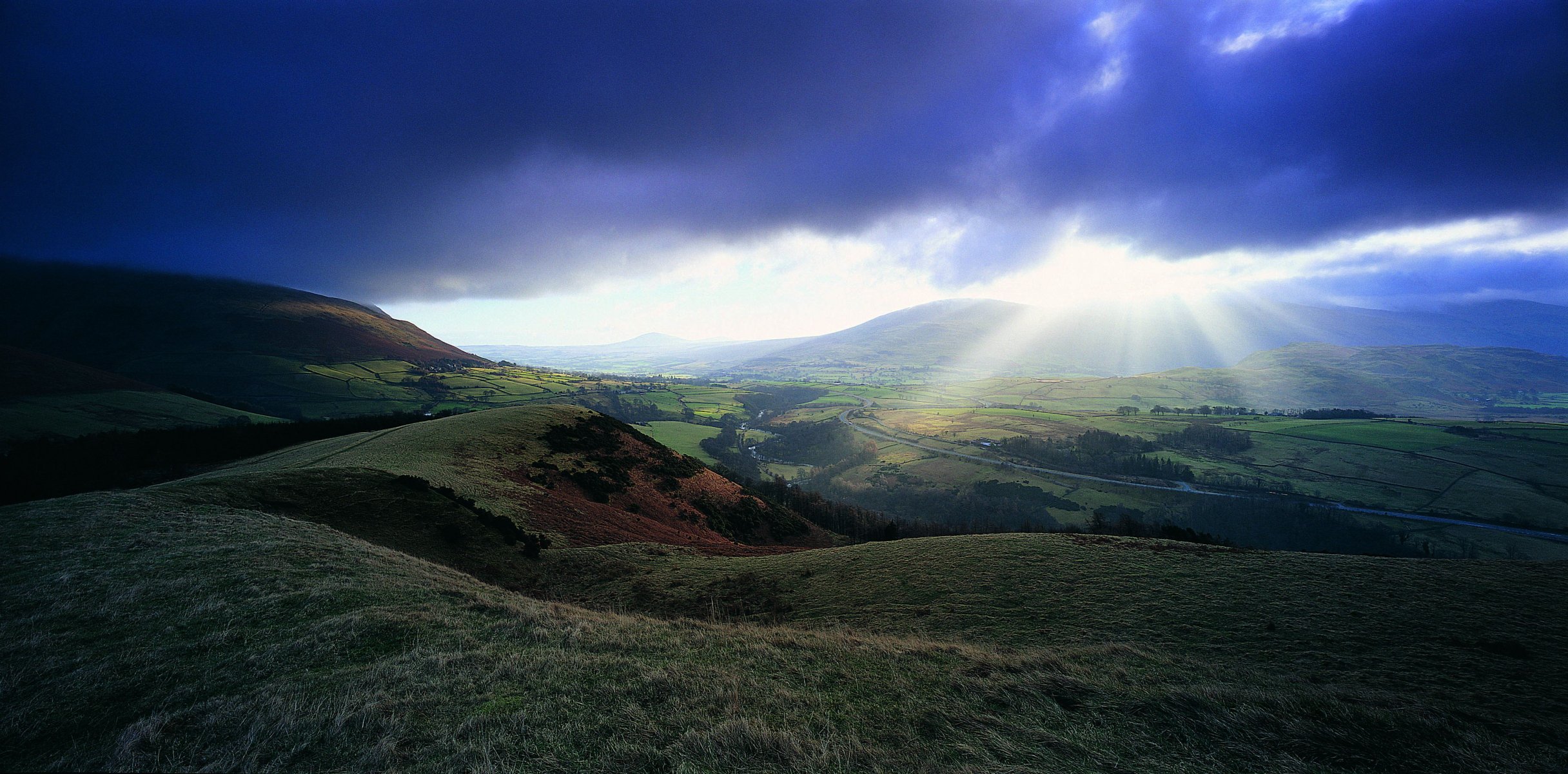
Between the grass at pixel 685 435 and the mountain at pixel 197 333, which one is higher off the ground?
the mountain at pixel 197 333

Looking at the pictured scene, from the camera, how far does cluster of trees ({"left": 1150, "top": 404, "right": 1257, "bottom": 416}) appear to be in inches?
4447

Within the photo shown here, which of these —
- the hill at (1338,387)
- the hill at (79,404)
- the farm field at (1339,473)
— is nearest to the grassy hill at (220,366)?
the hill at (79,404)

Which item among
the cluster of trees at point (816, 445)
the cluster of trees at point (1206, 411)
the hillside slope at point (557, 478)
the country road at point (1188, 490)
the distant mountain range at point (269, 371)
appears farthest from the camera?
the cluster of trees at point (1206, 411)

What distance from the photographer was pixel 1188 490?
216 ft

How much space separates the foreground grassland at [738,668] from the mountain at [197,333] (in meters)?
108

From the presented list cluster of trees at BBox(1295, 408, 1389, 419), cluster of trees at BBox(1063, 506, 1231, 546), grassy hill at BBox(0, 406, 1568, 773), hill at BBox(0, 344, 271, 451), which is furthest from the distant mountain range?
cluster of trees at BBox(1063, 506, 1231, 546)

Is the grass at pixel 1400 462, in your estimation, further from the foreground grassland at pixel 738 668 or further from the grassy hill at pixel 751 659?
the foreground grassland at pixel 738 668

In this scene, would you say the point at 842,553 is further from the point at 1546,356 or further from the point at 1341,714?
the point at 1546,356

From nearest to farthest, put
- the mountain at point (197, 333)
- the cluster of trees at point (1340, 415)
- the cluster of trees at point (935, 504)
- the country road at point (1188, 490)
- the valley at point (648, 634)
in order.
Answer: the valley at point (648, 634), the country road at point (1188, 490), the cluster of trees at point (935, 504), the cluster of trees at point (1340, 415), the mountain at point (197, 333)

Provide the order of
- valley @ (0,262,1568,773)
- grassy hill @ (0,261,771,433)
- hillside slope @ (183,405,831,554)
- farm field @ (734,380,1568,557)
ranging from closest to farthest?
valley @ (0,262,1568,773) → hillside slope @ (183,405,831,554) → farm field @ (734,380,1568,557) → grassy hill @ (0,261,771,433)

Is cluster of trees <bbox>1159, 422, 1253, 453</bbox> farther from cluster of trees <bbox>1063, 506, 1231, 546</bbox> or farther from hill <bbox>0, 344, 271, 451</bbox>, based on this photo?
hill <bbox>0, 344, 271, 451</bbox>

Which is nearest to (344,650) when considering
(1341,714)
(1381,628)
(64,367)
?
(1341,714)

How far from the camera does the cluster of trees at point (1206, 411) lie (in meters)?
113

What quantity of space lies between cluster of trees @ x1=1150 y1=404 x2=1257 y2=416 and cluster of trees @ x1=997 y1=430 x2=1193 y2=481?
143 feet
